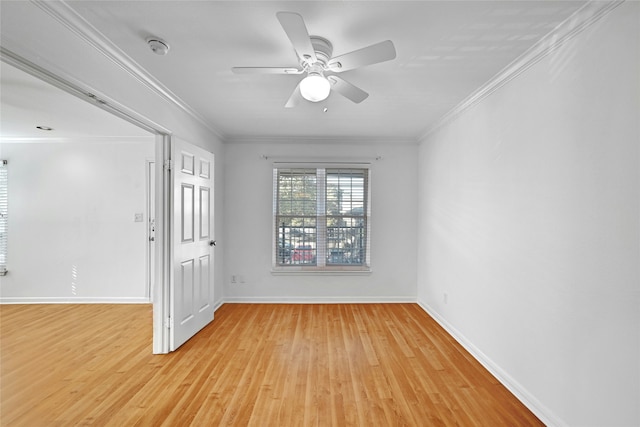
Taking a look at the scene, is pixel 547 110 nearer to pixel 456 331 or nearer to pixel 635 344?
pixel 635 344

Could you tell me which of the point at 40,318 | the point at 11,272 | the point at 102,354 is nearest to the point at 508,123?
the point at 102,354

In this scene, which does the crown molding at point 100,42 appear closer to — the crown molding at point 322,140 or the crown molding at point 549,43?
the crown molding at point 322,140

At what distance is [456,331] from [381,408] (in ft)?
5.16

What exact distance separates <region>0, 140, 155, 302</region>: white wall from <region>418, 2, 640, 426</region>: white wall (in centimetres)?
456

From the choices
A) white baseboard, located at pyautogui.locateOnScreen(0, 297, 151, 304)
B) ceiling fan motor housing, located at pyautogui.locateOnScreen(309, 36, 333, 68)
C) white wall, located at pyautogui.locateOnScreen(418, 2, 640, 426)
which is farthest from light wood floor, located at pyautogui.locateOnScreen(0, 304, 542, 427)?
ceiling fan motor housing, located at pyautogui.locateOnScreen(309, 36, 333, 68)

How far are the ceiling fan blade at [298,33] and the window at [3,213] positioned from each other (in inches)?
209

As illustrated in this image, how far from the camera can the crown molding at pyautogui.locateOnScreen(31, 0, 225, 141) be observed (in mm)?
1514

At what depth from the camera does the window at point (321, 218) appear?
14.1 ft

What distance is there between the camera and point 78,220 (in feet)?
13.7

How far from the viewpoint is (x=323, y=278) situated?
4281mm

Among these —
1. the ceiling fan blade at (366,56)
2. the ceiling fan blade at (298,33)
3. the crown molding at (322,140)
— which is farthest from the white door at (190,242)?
the ceiling fan blade at (366,56)

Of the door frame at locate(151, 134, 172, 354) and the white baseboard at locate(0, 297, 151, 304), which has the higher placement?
the door frame at locate(151, 134, 172, 354)

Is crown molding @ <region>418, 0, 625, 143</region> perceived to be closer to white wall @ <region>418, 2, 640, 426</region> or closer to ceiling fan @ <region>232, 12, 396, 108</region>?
white wall @ <region>418, 2, 640, 426</region>

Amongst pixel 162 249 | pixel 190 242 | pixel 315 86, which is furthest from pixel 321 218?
pixel 315 86
